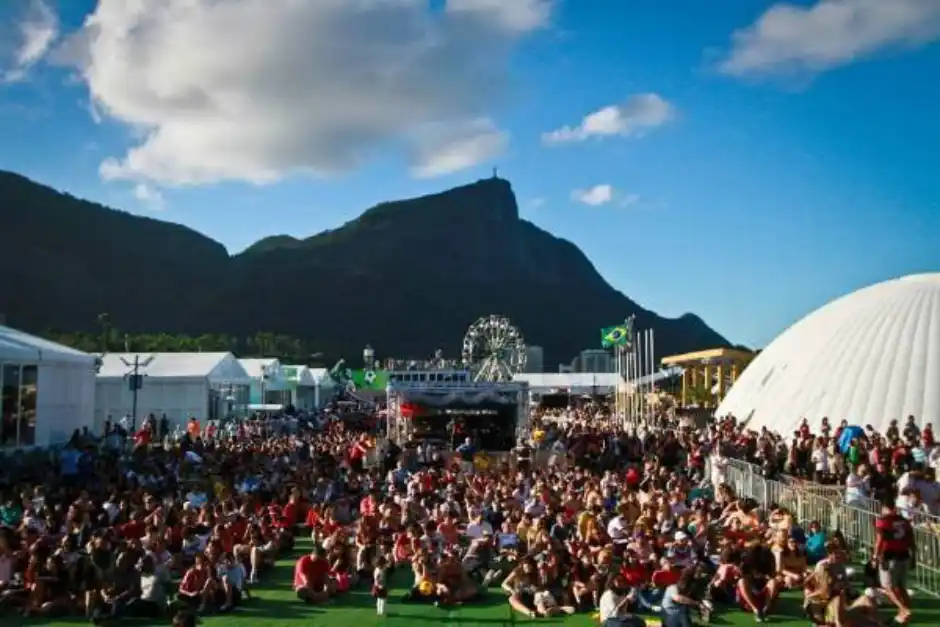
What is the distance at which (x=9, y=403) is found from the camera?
23.7 m

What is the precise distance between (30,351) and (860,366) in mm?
24330

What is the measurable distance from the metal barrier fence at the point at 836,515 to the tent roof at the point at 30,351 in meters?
18.3

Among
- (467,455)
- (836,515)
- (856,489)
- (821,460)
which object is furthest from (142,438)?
(856,489)

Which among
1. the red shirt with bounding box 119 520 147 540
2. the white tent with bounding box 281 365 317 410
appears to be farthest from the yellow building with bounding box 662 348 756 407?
the red shirt with bounding box 119 520 147 540

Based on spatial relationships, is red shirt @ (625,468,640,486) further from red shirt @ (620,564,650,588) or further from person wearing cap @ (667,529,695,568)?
red shirt @ (620,564,650,588)

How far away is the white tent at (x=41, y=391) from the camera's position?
77.9ft

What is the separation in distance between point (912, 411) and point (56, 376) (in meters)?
24.5

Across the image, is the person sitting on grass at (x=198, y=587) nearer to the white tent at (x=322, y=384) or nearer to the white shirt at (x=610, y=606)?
the white shirt at (x=610, y=606)

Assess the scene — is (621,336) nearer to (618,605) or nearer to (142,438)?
(142,438)

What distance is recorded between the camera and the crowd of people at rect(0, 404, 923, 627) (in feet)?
37.5

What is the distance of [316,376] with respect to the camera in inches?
2530

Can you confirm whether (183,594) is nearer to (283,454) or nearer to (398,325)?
(283,454)

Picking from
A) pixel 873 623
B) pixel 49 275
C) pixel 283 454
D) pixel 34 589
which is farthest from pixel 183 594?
pixel 49 275

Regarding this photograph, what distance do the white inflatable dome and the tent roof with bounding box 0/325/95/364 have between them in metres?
21.5
